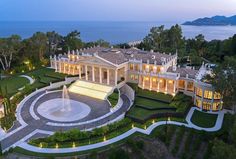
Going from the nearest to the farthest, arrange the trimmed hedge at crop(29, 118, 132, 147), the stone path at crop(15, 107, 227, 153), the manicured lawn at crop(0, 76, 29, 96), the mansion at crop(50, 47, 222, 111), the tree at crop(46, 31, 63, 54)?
the stone path at crop(15, 107, 227, 153), the trimmed hedge at crop(29, 118, 132, 147), the mansion at crop(50, 47, 222, 111), the manicured lawn at crop(0, 76, 29, 96), the tree at crop(46, 31, 63, 54)

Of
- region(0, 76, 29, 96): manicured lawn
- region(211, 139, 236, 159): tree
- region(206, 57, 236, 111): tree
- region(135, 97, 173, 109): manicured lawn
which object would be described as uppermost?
region(206, 57, 236, 111): tree

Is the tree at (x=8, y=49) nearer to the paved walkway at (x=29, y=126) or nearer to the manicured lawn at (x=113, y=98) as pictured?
the paved walkway at (x=29, y=126)

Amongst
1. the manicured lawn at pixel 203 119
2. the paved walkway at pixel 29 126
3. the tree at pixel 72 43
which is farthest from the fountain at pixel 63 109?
the tree at pixel 72 43

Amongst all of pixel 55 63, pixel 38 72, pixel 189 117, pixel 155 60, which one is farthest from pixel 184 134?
pixel 38 72

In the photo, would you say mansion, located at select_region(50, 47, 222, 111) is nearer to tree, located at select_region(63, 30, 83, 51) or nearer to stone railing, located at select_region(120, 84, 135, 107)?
stone railing, located at select_region(120, 84, 135, 107)

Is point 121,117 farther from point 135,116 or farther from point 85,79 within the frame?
point 85,79

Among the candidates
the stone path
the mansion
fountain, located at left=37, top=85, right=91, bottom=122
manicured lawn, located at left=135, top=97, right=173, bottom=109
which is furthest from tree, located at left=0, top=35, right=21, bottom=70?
manicured lawn, located at left=135, top=97, right=173, bottom=109
